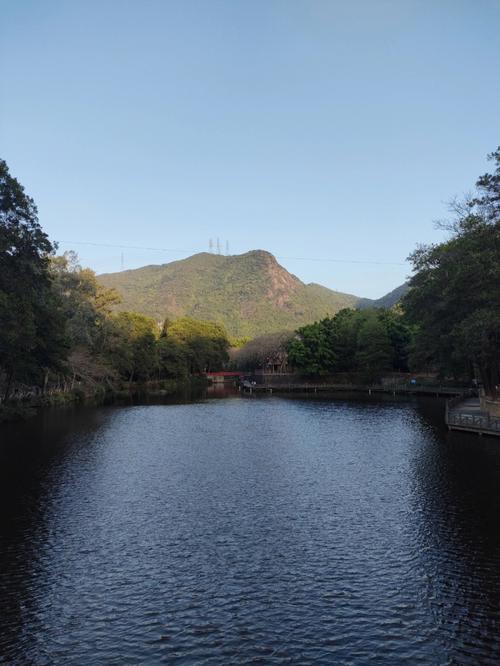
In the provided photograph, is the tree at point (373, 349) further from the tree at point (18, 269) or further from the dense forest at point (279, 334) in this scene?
the tree at point (18, 269)

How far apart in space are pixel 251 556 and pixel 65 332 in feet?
160

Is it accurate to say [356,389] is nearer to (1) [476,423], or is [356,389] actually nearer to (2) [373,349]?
(2) [373,349]

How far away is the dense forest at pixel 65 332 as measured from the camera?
1521 inches

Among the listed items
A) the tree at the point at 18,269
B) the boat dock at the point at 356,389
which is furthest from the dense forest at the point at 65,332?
the boat dock at the point at 356,389

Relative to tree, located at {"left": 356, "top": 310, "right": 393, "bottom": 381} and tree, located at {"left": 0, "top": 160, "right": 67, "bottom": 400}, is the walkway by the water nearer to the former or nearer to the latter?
tree, located at {"left": 0, "top": 160, "right": 67, "bottom": 400}

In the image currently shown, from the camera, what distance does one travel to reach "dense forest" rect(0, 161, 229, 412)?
127 feet

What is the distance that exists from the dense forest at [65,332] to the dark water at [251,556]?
11.6 meters

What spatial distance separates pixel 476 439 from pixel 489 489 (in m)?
15.9

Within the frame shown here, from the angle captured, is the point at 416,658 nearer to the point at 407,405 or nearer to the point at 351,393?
the point at 407,405

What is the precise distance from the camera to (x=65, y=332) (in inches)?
2405

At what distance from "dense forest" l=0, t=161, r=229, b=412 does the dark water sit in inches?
456

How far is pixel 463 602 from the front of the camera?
49.1 feet

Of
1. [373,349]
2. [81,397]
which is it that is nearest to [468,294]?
[373,349]

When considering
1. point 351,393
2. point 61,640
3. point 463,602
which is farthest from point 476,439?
point 351,393
